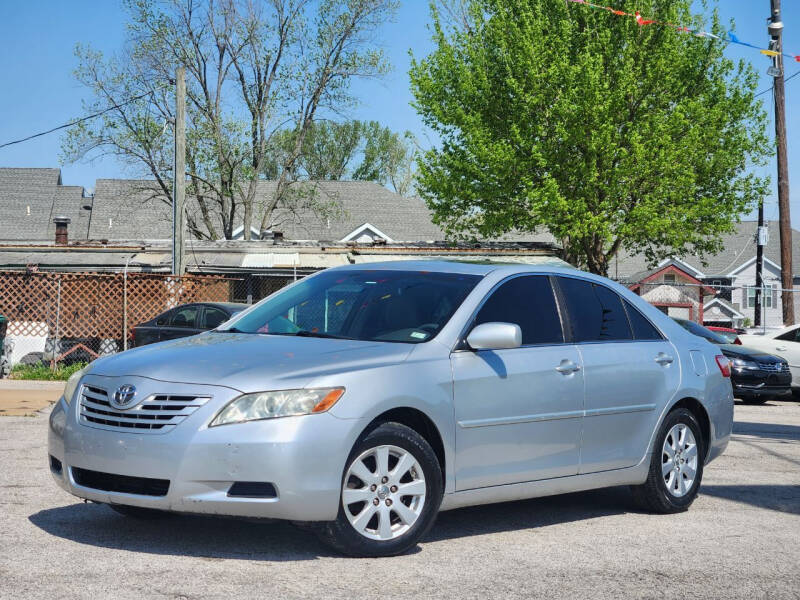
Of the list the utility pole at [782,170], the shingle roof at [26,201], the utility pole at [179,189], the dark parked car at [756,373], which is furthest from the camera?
the shingle roof at [26,201]

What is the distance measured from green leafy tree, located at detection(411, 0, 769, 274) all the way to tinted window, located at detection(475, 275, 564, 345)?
24.9 meters

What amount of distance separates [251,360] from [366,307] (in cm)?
117

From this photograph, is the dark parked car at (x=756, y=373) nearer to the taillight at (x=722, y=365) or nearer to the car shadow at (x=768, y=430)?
the car shadow at (x=768, y=430)

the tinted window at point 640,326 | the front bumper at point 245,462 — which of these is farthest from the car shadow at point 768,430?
the front bumper at point 245,462

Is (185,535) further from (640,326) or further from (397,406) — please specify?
(640,326)

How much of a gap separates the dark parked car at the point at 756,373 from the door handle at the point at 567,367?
1246cm

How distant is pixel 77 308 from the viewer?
75.8ft

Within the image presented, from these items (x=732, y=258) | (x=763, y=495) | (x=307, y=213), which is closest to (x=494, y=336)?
(x=763, y=495)

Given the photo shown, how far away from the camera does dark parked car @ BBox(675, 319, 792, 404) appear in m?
19.1

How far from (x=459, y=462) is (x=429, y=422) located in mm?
319

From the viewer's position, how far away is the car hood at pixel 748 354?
1934cm

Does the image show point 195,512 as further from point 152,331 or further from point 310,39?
point 310,39

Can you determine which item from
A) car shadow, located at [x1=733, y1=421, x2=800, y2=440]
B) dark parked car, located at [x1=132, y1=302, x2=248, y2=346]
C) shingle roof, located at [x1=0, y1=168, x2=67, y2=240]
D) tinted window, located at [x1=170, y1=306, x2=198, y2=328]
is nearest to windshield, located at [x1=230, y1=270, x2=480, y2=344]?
car shadow, located at [x1=733, y1=421, x2=800, y2=440]

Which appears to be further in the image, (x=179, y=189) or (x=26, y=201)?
(x=26, y=201)
